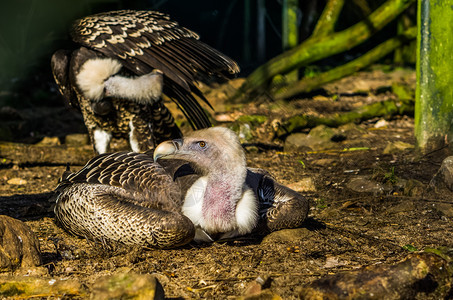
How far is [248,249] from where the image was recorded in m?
3.66

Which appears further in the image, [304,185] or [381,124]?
[381,124]

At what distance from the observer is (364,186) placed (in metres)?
4.79

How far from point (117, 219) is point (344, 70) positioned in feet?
16.4

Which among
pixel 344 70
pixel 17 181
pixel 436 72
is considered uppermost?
pixel 436 72

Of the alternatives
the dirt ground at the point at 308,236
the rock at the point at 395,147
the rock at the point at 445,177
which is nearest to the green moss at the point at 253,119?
the dirt ground at the point at 308,236

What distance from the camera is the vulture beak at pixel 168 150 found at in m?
3.54

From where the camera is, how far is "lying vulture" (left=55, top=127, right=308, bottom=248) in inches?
138

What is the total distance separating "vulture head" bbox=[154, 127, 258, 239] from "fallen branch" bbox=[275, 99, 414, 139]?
3.22 metres

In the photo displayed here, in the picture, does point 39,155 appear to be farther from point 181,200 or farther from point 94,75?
point 181,200

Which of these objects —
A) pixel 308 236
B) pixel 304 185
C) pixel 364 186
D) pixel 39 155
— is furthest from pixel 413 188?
pixel 39 155

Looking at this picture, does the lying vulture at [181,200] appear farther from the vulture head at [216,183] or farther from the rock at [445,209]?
the rock at [445,209]

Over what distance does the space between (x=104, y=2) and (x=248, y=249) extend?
607 cm

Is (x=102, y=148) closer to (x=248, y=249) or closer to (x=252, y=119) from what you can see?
(x=252, y=119)

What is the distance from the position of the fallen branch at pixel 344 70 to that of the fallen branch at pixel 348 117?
632 millimetres
